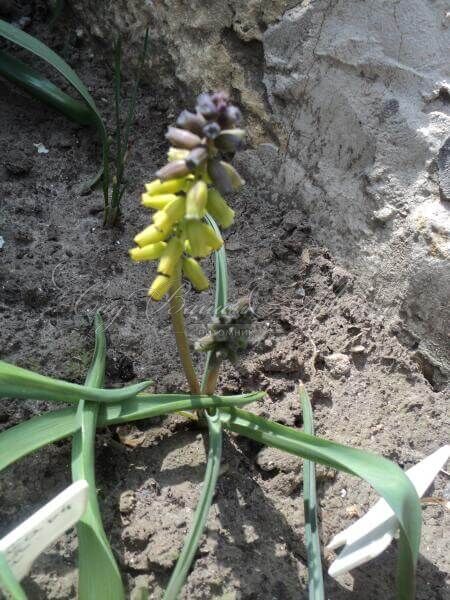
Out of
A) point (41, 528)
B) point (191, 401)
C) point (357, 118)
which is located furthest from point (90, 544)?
point (357, 118)

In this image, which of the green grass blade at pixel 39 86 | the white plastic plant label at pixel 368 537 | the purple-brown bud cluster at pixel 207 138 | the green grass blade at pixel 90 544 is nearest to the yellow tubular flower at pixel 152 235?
the purple-brown bud cluster at pixel 207 138

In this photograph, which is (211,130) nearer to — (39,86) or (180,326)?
(180,326)

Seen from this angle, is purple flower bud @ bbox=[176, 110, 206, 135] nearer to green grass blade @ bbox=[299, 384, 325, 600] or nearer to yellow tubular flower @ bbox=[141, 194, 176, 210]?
yellow tubular flower @ bbox=[141, 194, 176, 210]

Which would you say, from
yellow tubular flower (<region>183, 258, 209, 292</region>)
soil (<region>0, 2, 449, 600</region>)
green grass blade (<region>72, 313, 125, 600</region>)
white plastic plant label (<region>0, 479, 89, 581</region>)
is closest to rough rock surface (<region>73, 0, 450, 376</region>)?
soil (<region>0, 2, 449, 600</region>)

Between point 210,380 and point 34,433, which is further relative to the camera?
point 210,380

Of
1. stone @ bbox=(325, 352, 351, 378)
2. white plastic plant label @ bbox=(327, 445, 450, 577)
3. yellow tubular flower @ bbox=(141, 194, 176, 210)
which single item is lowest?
white plastic plant label @ bbox=(327, 445, 450, 577)

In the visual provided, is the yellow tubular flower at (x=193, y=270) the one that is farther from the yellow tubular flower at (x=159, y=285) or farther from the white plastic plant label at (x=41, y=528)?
the white plastic plant label at (x=41, y=528)
